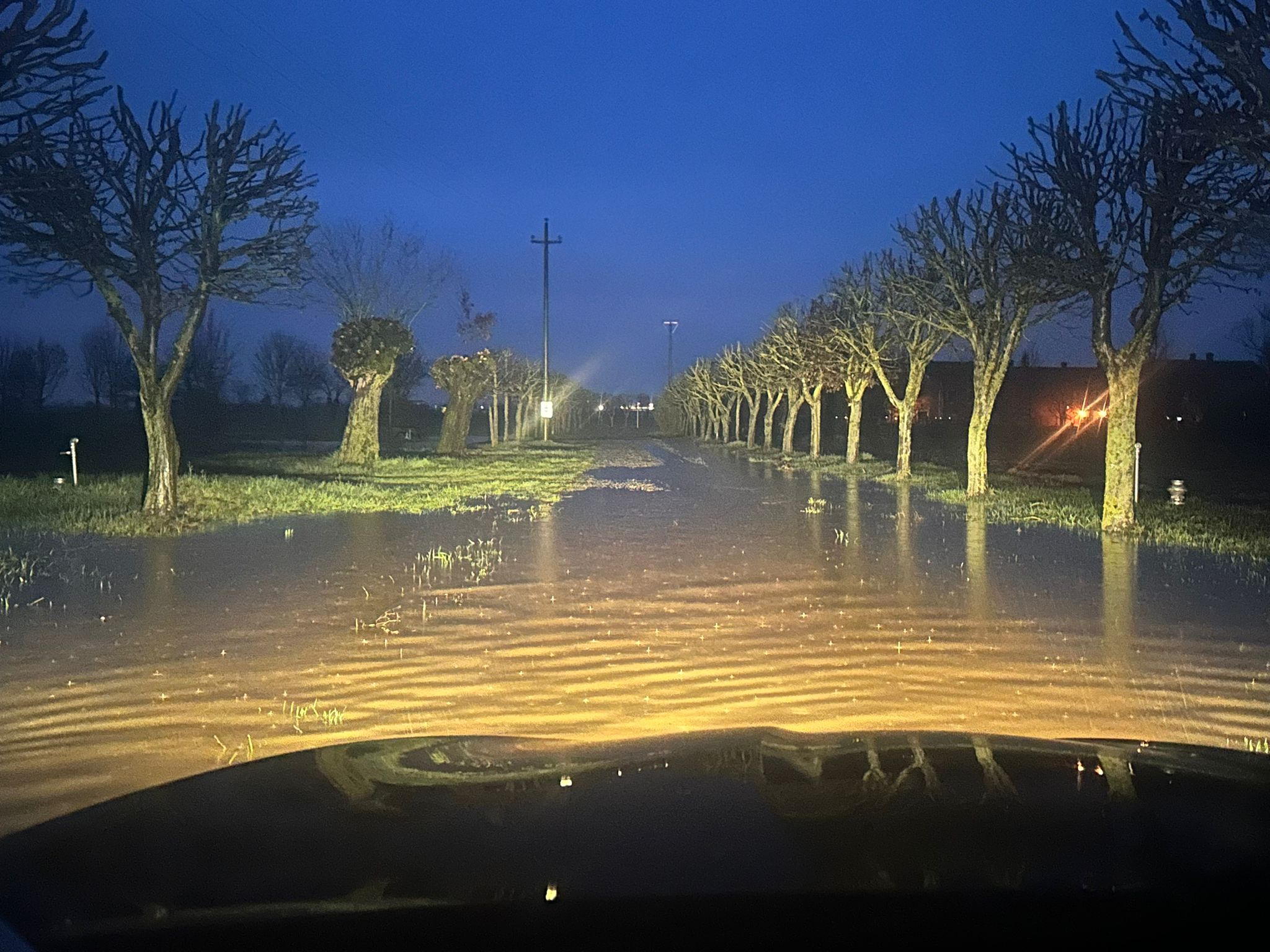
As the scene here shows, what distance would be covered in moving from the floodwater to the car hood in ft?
5.13

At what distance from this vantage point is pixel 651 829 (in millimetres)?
4434

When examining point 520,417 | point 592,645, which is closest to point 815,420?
point 520,417

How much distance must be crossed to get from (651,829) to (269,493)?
22.6 meters

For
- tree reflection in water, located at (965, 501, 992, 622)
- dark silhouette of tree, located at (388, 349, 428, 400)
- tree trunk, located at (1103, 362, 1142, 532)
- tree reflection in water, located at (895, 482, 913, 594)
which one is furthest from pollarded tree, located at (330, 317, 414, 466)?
dark silhouette of tree, located at (388, 349, 428, 400)

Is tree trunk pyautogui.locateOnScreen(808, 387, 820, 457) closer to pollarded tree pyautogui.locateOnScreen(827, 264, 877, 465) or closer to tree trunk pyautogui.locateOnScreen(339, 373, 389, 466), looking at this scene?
pollarded tree pyautogui.locateOnScreen(827, 264, 877, 465)

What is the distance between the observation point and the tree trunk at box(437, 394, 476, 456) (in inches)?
2152

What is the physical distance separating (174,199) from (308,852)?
61.7ft

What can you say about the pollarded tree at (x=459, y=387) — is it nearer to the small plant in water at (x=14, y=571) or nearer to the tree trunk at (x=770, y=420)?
the tree trunk at (x=770, y=420)

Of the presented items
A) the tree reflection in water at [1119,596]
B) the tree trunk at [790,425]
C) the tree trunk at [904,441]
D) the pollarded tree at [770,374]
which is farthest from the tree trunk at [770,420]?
the tree reflection in water at [1119,596]

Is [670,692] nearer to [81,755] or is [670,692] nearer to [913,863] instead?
[81,755]

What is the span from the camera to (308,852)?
4379 millimetres

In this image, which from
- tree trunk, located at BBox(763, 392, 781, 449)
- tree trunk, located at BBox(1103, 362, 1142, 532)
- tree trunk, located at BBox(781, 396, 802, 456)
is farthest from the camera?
tree trunk, located at BBox(763, 392, 781, 449)

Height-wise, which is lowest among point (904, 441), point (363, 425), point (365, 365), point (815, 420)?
point (904, 441)

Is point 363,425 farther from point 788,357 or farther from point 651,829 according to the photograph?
point 651,829
